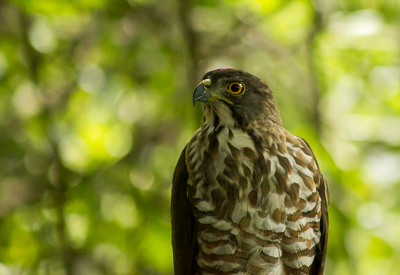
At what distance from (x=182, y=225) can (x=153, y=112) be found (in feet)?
7.43

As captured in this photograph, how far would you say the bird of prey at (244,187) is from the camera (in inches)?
93.5

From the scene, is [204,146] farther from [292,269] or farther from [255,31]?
[255,31]

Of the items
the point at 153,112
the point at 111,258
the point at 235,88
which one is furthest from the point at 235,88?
the point at 111,258

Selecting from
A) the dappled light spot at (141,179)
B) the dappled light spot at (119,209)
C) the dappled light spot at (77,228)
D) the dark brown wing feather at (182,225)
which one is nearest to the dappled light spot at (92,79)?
the dappled light spot at (141,179)

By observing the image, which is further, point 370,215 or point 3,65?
point 3,65

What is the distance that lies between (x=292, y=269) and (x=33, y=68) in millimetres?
2747

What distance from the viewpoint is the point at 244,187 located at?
2.37m

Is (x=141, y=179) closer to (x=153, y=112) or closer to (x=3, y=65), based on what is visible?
(x=153, y=112)

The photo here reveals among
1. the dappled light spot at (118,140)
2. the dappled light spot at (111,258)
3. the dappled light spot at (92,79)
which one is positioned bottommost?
the dappled light spot at (111,258)

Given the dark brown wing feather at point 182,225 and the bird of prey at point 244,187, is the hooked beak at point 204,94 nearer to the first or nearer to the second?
the bird of prey at point 244,187

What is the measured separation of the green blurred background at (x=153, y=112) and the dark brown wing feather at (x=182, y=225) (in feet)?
2.95

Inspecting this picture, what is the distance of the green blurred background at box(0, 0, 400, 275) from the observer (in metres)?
3.56

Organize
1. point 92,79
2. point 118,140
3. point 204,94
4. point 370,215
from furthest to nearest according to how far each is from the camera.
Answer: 1. point 118,140
2. point 92,79
3. point 370,215
4. point 204,94

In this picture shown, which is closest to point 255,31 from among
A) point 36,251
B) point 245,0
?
point 245,0
